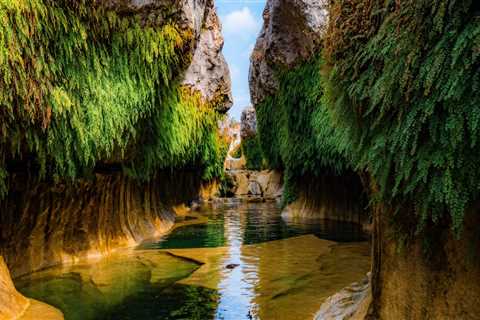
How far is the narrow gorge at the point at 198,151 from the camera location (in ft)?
11.1

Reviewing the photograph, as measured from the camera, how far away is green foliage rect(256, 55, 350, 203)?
1477 centimetres

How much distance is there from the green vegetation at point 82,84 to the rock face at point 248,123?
104 feet

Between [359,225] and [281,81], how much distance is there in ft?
24.9

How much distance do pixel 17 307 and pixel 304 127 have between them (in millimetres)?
13182

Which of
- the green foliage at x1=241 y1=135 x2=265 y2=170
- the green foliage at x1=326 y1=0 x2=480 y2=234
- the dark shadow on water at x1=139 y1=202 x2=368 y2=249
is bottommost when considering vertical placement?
the dark shadow on water at x1=139 y1=202 x2=368 y2=249

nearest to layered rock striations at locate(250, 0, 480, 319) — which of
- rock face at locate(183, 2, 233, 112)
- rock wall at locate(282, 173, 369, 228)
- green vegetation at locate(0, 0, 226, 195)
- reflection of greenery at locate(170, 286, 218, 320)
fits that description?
reflection of greenery at locate(170, 286, 218, 320)

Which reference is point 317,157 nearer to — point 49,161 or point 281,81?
point 281,81

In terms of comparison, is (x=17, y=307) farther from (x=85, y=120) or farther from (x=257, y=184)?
(x=257, y=184)

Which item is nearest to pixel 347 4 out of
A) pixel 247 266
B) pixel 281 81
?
pixel 247 266

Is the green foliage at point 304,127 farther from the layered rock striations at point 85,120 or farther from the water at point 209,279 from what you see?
the layered rock striations at point 85,120

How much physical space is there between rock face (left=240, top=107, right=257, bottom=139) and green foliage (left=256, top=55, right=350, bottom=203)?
22.2 metres

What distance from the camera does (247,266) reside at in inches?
356

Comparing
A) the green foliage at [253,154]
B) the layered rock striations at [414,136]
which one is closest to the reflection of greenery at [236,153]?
the green foliage at [253,154]

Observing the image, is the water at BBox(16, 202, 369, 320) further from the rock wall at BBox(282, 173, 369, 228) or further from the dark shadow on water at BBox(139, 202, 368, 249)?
the rock wall at BBox(282, 173, 369, 228)
